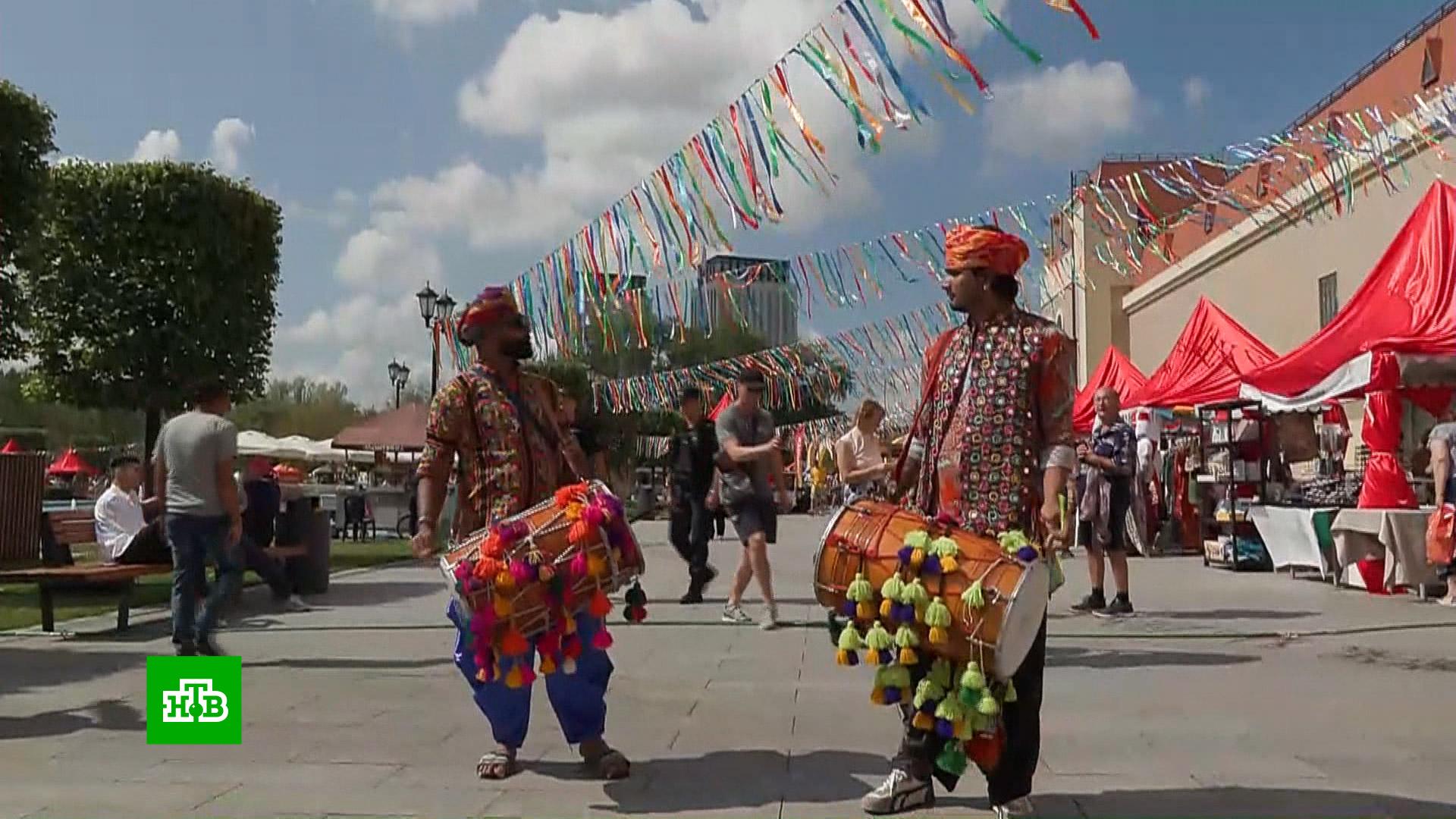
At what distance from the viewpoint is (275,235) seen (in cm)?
2120

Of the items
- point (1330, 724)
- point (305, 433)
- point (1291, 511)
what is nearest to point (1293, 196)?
point (1291, 511)

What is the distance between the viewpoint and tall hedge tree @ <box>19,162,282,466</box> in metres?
19.3

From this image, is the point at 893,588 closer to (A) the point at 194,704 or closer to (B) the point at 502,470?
(B) the point at 502,470

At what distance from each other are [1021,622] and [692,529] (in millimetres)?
7216

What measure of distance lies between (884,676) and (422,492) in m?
1.88

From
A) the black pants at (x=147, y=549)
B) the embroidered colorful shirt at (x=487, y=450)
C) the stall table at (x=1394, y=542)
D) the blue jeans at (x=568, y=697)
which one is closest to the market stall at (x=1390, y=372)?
the stall table at (x=1394, y=542)

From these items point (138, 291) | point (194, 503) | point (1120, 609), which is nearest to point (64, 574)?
point (194, 503)

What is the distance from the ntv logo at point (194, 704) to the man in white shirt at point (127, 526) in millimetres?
3316

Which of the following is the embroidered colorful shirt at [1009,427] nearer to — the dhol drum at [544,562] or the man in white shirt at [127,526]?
the dhol drum at [544,562]

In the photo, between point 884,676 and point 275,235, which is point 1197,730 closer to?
point 884,676

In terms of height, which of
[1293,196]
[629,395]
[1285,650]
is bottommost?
[1285,650]

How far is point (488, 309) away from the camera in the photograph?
472 cm

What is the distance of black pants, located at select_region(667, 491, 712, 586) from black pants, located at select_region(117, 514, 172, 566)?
13.3 ft

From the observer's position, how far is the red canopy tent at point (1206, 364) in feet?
54.2
